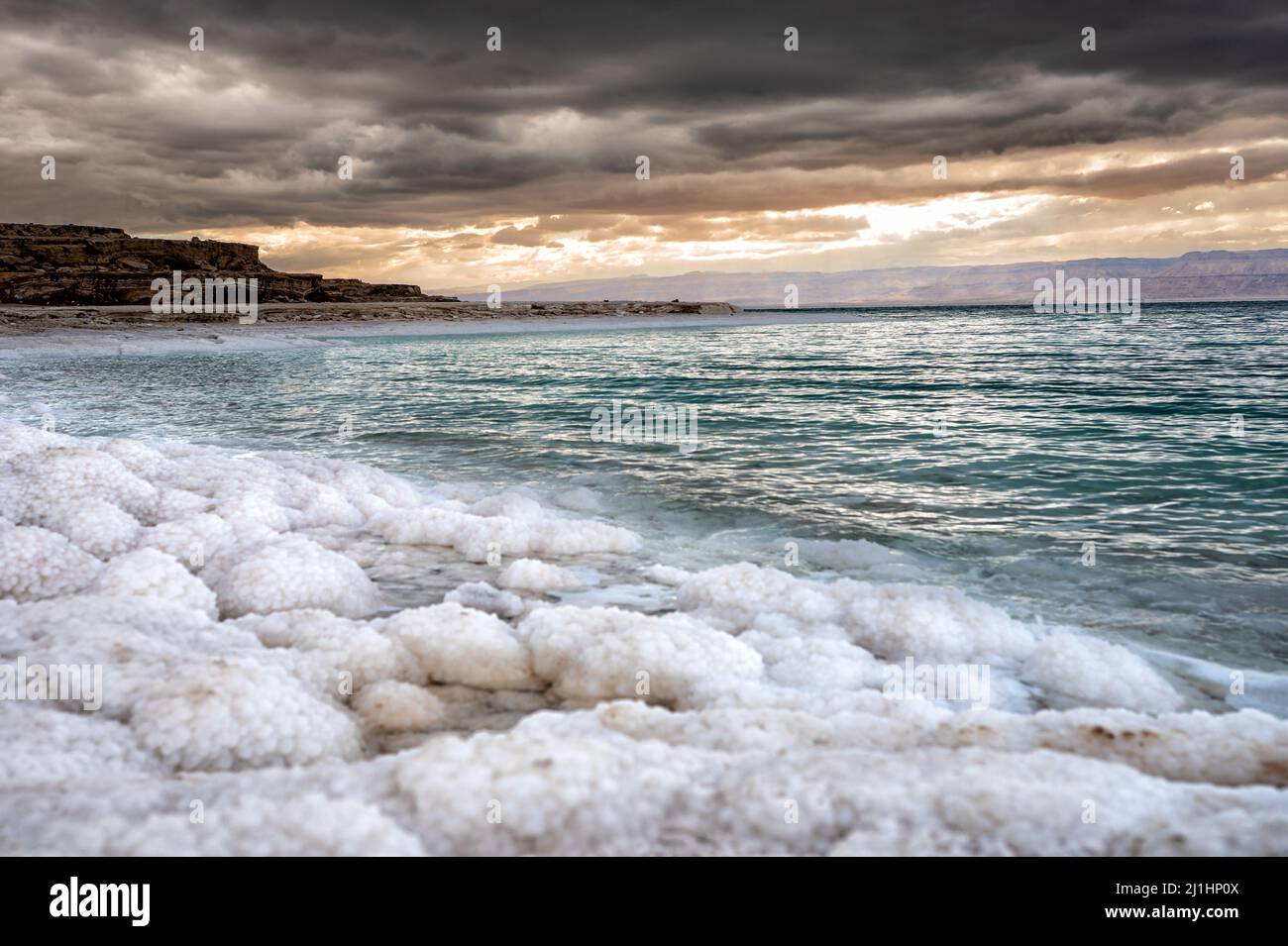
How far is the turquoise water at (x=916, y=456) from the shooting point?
6898 mm

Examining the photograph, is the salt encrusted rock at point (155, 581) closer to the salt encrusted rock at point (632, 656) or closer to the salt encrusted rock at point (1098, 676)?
the salt encrusted rock at point (632, 656)

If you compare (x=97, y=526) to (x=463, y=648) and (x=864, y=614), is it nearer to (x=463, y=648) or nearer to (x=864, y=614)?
(x=463, y=648)

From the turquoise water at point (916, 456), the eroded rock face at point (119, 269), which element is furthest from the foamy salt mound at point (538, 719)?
the eroded rock face at point (119, 269)

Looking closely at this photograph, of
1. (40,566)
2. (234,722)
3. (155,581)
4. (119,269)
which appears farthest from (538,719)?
(119,269)

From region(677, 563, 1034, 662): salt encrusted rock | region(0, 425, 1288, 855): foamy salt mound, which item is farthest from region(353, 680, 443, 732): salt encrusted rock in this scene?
region(677, 563, 1034, 662): salt encrusted rock

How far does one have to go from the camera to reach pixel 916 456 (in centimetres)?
1263

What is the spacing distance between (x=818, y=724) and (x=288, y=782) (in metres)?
2.07

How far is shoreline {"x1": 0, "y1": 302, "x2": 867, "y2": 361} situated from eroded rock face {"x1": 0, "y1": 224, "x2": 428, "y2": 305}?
50.8 ft

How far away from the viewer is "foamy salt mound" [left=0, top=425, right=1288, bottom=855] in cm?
237

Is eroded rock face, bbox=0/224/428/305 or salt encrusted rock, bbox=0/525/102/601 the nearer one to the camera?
salt encrusted rock, bbox=0/525/102/601

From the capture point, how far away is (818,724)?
3348mm

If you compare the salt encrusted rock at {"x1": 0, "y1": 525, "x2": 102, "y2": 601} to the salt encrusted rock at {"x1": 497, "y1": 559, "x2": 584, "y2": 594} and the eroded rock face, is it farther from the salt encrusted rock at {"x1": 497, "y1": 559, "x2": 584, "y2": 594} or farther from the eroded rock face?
the eroded rock face
